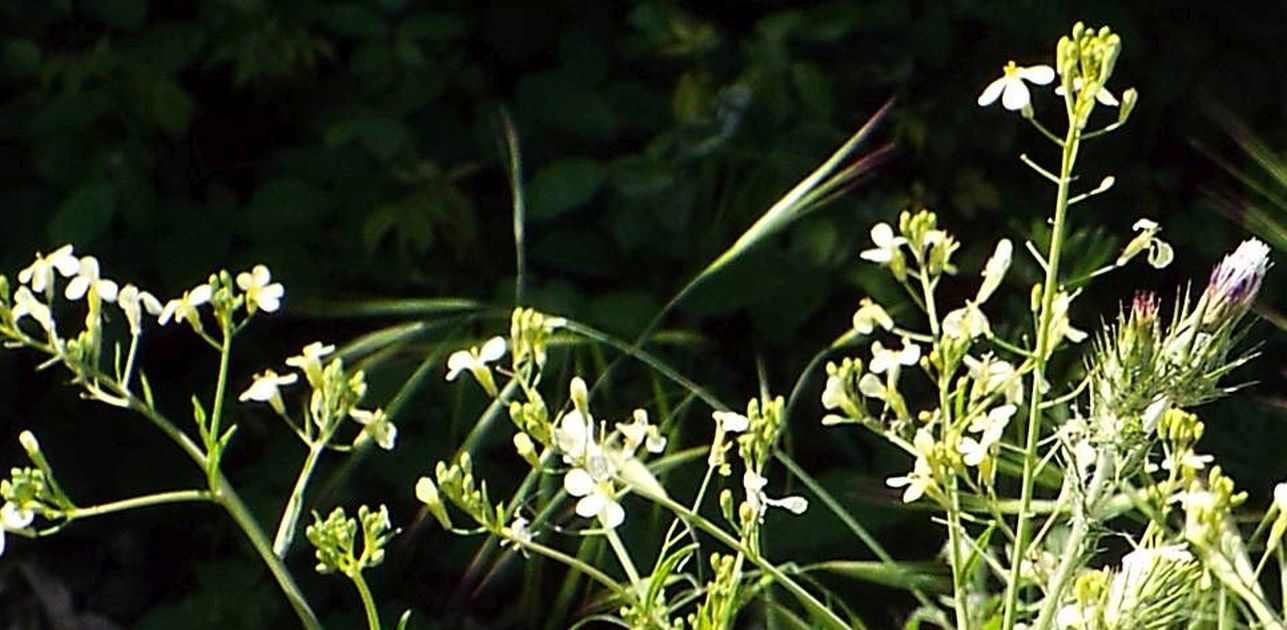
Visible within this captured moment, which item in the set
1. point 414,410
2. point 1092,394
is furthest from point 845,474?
point 1092,394

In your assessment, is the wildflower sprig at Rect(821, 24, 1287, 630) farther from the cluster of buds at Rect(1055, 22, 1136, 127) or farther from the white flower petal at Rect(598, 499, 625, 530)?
the white flower petal at Rect(598, 499, 625, 530)

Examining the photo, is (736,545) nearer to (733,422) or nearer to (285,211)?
(733,422)

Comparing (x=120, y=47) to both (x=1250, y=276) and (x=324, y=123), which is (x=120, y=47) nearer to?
(x=324, y=123)

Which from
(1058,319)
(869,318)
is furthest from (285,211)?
(1058,319)

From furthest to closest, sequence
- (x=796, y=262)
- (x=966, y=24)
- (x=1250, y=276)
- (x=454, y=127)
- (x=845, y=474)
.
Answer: (x=966, y=24) → (x=454, y=127) → (x=796, y=262) → (x=845, y=474) → (x=1250, y=276)

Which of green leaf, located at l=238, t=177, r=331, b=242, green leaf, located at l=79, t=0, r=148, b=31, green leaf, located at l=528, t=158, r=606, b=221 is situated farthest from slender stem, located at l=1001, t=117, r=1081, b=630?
green leaf, located at l=79, t=0, r=148, b=31

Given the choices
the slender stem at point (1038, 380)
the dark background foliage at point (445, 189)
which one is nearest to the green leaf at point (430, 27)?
the dark background foliage at point (445, 189)

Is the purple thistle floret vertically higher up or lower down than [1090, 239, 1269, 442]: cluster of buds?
higher up
